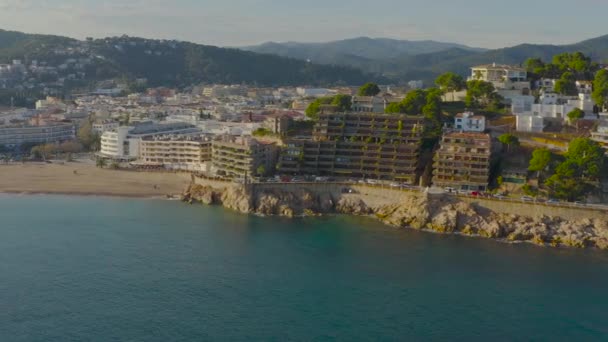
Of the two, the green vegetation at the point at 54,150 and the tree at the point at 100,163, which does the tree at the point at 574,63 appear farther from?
the green vegetation at the point at 54,150

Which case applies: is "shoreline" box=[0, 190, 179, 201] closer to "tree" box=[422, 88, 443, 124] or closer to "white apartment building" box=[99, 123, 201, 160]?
"white apartment building" box=[99, 123, 201, 160]

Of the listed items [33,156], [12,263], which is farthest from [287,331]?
[33,156]

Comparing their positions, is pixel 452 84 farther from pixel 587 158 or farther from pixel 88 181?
pixel 88 181

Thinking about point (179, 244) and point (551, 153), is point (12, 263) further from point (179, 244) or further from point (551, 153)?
point (551, 153)

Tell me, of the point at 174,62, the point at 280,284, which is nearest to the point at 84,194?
the point at 280,284

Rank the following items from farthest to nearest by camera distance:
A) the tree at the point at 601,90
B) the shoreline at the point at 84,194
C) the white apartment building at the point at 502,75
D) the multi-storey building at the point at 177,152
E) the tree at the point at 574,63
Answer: the tree at the point at 574,63
the white apartment building at the point at 502,75
the multi-storey building at the point at 177,152
the tree at the point at 601,90
the shoreline at the point at 84,194

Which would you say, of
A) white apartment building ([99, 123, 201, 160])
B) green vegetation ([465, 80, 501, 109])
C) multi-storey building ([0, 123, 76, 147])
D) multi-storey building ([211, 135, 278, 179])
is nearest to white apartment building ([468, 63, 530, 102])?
green vegetation ([465, 80, 501, 109])

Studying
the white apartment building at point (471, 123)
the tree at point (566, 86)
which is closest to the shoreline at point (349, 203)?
the white apartment building at point (471, 123)
